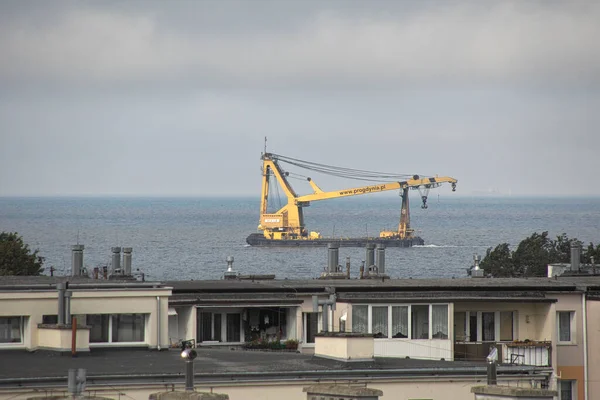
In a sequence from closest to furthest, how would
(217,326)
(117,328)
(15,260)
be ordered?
(117,328), (217,326), (15,260)

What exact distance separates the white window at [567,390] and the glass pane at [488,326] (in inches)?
71.5

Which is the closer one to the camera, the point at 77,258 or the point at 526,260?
the point at 77,258

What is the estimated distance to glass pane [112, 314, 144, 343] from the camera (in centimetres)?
2575

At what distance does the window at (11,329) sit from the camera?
24.7 metres

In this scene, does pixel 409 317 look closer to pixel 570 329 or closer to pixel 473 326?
pixel 473 326

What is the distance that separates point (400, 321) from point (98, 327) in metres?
5.54

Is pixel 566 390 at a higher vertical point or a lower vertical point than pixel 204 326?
lower

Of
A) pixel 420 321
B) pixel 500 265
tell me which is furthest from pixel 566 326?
pixel 500 265

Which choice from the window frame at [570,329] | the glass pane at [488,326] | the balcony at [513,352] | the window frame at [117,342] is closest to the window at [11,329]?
the window frame at [117,342]

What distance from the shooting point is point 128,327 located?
84.9 ft

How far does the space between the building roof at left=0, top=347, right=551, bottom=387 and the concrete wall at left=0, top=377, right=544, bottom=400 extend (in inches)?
4.6

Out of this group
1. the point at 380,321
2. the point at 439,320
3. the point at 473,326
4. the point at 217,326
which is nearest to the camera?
the point at 380,321

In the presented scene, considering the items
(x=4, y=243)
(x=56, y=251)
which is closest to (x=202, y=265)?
(x=56, y=251)

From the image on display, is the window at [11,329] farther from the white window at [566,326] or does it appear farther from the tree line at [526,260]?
the tree line at [526,260]
